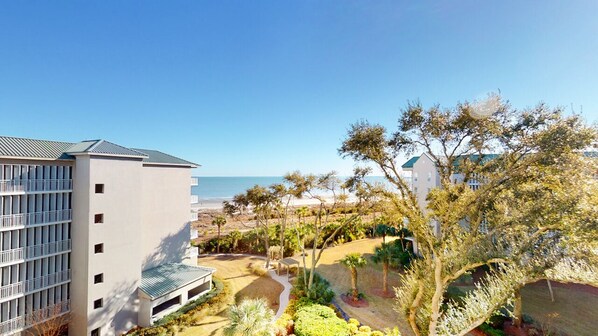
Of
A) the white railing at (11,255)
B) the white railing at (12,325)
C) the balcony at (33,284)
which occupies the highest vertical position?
the white railing at (11,255)

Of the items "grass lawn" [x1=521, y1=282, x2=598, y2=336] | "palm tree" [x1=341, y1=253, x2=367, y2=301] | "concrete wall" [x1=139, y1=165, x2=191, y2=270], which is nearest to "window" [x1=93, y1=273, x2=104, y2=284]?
"concrete wall" [x1=139, y1=165, x2=191, y2=270]

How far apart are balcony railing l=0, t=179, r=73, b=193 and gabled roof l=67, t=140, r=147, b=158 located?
1.77 meters

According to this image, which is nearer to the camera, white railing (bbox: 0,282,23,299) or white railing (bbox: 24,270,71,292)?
white railing (bbox: 0,282,23,299)

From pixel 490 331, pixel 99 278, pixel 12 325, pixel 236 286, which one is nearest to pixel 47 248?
pixel 99 278

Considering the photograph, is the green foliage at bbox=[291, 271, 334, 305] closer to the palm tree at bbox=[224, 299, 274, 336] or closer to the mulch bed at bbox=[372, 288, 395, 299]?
→ the mulch bed at bbox=[372, 288, 395, 299]

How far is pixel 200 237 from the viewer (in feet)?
116

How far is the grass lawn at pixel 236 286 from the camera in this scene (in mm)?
15921

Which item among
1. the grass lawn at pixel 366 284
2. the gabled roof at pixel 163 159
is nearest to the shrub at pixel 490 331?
the grass lawn at pixel 366 284

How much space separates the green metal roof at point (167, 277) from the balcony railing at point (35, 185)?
772cm

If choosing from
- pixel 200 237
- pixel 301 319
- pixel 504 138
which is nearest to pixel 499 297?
pixel 504 138

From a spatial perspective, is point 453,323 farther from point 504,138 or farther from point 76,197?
point 76,197

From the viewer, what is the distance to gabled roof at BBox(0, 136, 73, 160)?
12.9 metres

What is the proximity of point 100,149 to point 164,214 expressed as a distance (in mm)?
7806

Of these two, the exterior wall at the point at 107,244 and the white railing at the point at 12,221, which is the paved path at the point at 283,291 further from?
the white railing at the point at 12,221
